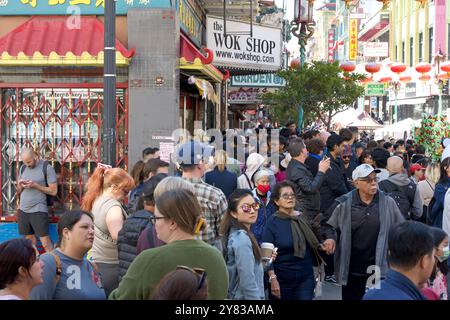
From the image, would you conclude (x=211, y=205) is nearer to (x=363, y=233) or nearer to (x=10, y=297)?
(x=363, y=233)

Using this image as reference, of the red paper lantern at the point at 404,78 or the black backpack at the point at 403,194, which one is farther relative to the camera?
the red paper lantern at the point at 404,78

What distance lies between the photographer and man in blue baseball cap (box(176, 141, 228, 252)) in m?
5.95

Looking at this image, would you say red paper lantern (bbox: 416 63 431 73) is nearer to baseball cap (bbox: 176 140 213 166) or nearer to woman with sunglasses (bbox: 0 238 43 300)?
baseball cap (bbox: 176 140 213 166)

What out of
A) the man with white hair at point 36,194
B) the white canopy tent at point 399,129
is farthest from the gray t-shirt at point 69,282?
the white canopy tent at point 399,129

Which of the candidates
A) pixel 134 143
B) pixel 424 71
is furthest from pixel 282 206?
pixel 424 71

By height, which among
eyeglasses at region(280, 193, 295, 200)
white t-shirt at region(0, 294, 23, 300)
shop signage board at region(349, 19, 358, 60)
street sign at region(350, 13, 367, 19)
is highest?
street sign at region(350, 13, 367, 19)

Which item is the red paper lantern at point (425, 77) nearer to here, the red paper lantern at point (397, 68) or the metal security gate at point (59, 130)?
the red paper lantern at point (397, 68)

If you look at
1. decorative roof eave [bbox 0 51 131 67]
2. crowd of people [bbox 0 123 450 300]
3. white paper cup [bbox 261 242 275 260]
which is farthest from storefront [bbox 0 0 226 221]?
white paper cup [bbox 261 242 275 260]

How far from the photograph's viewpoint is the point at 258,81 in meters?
25.8

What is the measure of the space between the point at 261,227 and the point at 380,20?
57.1m

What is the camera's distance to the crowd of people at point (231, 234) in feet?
12.7

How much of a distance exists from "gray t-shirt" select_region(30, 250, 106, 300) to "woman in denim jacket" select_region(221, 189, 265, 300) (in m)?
1.11

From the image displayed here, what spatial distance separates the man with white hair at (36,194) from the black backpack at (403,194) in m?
4.73
